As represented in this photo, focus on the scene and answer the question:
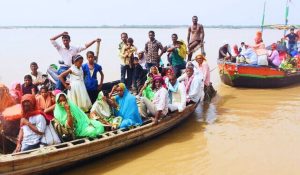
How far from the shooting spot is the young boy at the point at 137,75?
26.0 feet

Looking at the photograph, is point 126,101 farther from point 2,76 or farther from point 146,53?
point 2,76

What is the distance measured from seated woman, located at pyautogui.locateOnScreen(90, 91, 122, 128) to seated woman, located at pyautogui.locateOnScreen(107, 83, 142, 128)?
0.08 m

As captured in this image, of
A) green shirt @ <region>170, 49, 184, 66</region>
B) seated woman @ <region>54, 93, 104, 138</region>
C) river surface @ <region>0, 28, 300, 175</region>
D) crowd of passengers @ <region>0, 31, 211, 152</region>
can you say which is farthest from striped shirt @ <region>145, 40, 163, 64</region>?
seated woman @ <region>54, 93, 104, 138</region>

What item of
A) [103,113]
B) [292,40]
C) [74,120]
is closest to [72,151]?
[74,120]

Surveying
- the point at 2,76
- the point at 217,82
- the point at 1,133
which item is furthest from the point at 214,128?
the point at 2,76

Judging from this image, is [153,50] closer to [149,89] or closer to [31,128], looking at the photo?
[149,89]

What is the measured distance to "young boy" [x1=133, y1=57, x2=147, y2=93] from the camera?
791cm

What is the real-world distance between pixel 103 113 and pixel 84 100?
46cm

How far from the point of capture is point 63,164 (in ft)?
15.6

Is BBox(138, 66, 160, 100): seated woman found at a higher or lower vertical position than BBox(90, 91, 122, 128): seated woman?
higher

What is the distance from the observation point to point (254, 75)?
10.7m

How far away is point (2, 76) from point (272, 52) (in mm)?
9736

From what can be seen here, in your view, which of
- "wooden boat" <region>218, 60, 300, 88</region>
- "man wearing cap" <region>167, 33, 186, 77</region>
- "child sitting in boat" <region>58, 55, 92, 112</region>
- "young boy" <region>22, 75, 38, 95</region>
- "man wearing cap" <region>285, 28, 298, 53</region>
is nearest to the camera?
"child sitting in boat" <region>58, 55, 92, 112</region>

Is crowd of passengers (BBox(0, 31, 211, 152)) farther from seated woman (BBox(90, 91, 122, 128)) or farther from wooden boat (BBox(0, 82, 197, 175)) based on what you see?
wooden boat (BBox(0, 82, 197, 175))
